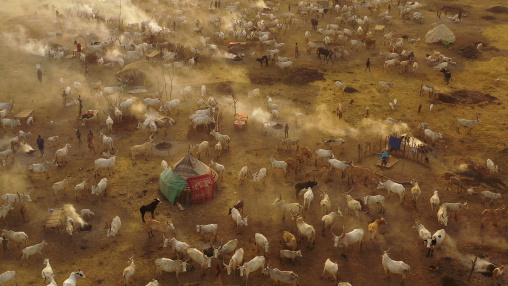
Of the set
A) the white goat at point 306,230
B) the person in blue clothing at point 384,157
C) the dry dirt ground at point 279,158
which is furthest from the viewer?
the person in blue clothing at point 384,157

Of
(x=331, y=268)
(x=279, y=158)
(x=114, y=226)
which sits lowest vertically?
(x=114, y=226)

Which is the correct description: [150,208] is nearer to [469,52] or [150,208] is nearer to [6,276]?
[6,276]

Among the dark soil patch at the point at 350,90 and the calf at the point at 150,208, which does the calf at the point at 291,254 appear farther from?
the dark soil patch at the point at 350,90

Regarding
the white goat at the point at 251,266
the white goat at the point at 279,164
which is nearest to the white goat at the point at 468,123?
the white goat at the point at 279,164

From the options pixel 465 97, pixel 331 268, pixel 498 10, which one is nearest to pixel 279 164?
pixel 331 268

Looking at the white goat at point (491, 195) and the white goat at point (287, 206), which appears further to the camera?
the white goat at point (491, 195)

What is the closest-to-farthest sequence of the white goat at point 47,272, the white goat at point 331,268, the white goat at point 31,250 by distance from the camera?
the white goat at point 47,272
the white goat at point 331,268
the white goat at point 31,250

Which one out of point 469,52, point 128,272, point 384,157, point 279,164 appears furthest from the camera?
point 469,52
